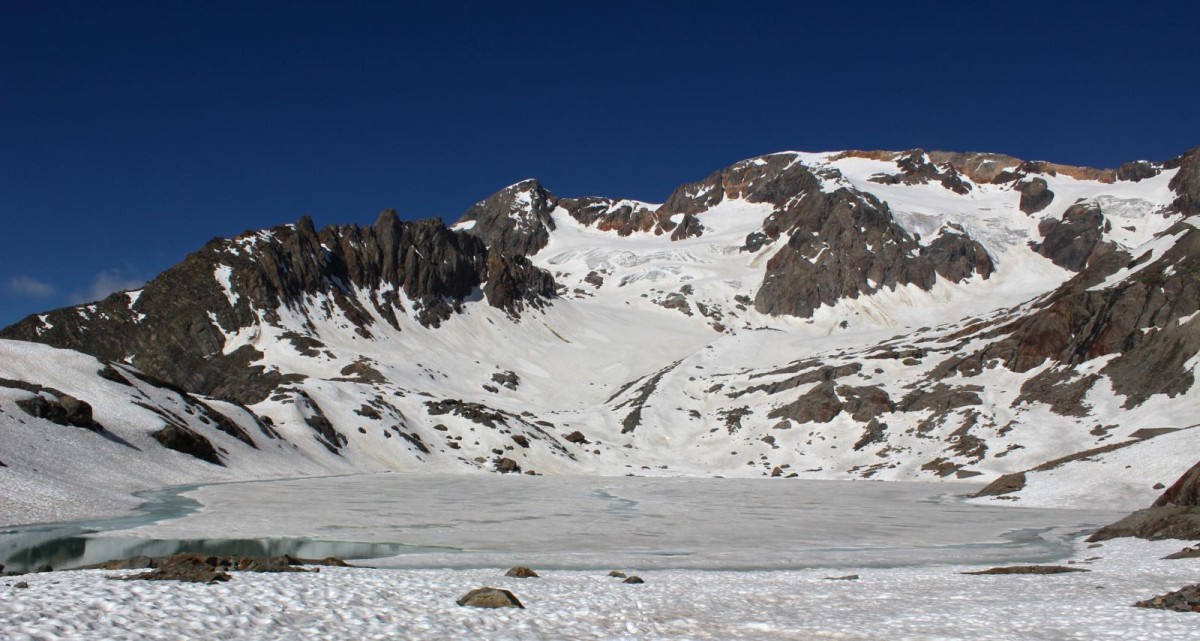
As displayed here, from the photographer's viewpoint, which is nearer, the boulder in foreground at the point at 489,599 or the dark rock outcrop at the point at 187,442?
the boulder in foreground at the point at 489,599

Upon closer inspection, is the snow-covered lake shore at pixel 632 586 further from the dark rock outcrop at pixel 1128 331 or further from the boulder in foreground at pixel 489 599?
the dark rock outcrop at pixel 1128 331

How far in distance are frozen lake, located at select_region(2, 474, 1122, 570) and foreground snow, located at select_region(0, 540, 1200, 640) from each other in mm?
6706

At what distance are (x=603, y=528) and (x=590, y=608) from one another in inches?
929

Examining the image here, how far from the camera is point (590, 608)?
61.9ft

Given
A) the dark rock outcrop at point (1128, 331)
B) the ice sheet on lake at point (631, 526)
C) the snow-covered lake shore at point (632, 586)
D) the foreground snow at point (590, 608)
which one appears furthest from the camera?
the dark rock outcrop at point (1128, 331)

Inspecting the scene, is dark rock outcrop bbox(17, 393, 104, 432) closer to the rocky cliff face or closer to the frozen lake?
the frozen lake

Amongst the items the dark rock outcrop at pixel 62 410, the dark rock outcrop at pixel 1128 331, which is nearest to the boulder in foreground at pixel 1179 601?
the dark rock outcrop at pixel 62 410

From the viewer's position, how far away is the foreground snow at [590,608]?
47.9ft

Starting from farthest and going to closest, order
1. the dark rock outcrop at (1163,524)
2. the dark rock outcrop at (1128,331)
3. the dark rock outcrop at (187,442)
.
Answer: the dark rock outcrop at (1128,331) → the dark rock outcrop at (187,442) → the dark rock outcrop at (1163,524)

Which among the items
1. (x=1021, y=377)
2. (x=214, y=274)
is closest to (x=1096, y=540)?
(x=1021, y=377)

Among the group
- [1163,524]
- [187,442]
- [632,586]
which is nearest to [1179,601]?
[632,586]

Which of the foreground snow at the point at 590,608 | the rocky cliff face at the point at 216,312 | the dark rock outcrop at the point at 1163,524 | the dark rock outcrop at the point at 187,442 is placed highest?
the rocky cliff face at the point at 216,312

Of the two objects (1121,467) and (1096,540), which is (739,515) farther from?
(1121,467)

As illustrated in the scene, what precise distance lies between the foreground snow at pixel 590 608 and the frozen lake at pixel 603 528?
6.71 metres
